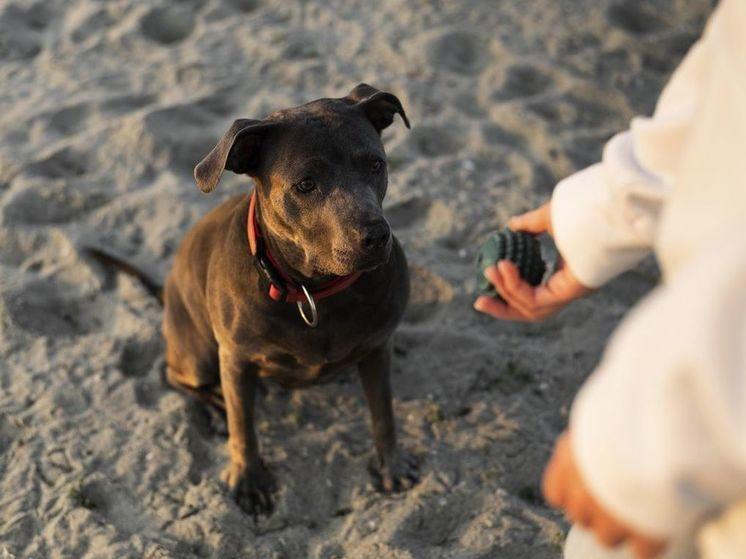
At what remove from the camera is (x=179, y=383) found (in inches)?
148

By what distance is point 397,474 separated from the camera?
343 cm

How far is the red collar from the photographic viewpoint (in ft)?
9.59

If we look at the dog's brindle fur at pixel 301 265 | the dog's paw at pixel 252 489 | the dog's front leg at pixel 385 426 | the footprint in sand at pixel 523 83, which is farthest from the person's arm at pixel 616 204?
the footprint in sand at pixel 523 83

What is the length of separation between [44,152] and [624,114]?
3256 millimetres

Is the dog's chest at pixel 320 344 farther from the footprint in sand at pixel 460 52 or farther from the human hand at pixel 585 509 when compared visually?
the footprint in sand at pixel 460 52

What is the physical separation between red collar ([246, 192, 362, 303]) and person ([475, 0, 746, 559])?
→ 4.86ft

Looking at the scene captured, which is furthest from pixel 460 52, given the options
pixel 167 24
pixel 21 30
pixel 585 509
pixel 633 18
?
pixel 585 509

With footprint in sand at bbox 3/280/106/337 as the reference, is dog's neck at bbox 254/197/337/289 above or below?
above

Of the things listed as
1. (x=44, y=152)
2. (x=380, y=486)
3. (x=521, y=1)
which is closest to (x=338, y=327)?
(x=380, y=486)

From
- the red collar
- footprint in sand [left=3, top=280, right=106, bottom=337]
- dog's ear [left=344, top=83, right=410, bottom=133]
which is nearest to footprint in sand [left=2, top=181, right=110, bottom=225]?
footprint in sand [left=3, top=280, right=106, bottom=337]

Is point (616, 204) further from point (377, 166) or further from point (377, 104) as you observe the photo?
point (377, 104)

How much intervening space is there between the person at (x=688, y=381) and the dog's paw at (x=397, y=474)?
1.79m

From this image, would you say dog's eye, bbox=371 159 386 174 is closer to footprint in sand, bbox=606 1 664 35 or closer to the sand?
the sand

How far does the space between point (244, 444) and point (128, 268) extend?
46.2 inches
